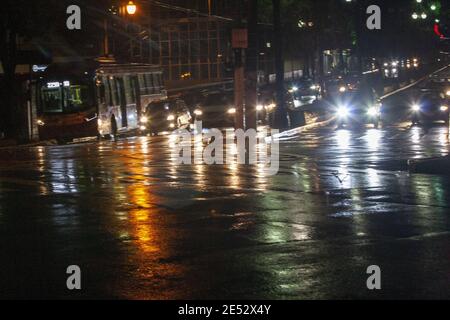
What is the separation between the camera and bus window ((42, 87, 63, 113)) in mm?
37438

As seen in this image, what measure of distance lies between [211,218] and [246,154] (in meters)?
12.2

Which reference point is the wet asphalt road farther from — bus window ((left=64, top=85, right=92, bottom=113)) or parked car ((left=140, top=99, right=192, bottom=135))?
parked car ((left=140, top=99, right=192, bottom=135))

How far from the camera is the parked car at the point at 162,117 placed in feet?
135

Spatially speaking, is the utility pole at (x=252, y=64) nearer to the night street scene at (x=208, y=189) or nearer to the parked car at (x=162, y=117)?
the night street scene at (x=208, y=189)

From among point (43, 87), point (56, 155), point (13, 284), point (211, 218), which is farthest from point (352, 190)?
point (43, 87)

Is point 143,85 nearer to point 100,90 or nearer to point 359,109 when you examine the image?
point 100,90

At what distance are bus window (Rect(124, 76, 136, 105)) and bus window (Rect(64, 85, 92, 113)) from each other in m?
4.25

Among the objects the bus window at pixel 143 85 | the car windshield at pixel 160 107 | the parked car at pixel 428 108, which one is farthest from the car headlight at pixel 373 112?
the bus window at pixel 143 85

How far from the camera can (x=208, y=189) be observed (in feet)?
55.4

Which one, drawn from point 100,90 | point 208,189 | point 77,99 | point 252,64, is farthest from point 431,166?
point 77,99

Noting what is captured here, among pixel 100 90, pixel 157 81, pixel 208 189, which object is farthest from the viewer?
pixel 157 81

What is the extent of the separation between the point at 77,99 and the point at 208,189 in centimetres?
2173

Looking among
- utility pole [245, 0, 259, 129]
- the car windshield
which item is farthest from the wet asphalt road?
the car windshield

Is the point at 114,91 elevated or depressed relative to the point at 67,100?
elevated
